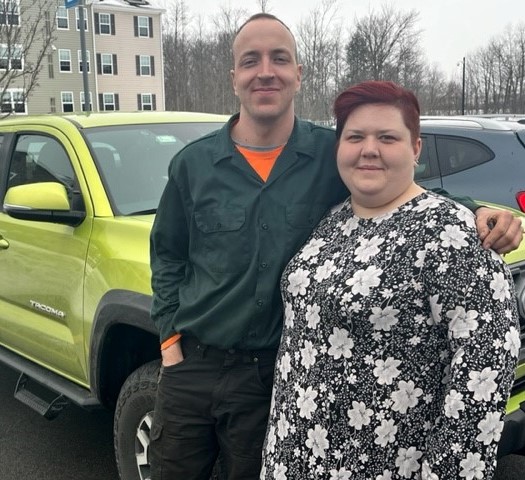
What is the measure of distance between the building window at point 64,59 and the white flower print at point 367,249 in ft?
147

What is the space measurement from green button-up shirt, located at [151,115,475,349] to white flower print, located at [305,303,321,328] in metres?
0.25

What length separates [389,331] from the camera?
1.62 meters

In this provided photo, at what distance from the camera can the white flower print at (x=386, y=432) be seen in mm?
1653

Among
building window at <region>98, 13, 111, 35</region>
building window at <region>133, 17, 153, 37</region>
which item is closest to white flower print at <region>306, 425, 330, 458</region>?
building window at <region>98, 13, 111, 35</region>

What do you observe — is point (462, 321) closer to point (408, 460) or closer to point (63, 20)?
point (408, 460)

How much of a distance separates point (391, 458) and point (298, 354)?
37 cm

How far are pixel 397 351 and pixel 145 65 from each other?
46912 millimetres

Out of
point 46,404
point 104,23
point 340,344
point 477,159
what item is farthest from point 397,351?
point 104,23

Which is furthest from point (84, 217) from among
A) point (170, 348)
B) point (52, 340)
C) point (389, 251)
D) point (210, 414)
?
point (389, 251)

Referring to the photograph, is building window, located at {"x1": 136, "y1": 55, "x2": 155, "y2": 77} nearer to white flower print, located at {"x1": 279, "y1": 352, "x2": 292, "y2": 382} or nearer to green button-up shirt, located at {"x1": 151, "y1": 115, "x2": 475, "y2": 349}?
green button-up shirt, located at {"x1": 151, "y1": 115, "x2": 475, "y2": 349}

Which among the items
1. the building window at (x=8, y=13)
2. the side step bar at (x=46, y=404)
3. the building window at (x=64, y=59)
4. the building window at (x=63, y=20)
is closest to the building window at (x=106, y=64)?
the building window at (x=64, y=59)

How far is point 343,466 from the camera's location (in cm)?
172

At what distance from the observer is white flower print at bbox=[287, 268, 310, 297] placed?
1.81 metres

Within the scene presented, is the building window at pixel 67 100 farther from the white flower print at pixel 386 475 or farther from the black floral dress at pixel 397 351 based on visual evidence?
the white flower print at pixel 386 475
